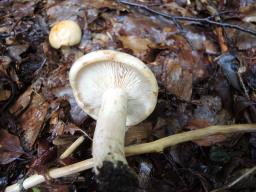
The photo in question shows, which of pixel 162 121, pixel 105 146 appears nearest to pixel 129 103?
pixel 162 121

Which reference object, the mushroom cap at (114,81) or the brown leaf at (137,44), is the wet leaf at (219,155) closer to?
the mushroom cap at (114,81)

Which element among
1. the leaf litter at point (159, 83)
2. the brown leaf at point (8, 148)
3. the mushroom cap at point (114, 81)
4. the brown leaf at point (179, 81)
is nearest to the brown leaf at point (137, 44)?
the leaf litter at point (159, 83)

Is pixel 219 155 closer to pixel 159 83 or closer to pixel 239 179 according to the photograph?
pixel 239 179

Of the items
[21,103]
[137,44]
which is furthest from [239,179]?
[21,103]

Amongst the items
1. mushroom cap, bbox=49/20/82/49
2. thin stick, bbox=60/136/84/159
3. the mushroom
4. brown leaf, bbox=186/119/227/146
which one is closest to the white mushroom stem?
the mushroom

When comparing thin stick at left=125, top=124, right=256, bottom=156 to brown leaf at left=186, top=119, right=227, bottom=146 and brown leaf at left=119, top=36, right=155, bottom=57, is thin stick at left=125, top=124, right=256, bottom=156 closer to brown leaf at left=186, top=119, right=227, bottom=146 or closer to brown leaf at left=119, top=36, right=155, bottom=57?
brown leaf at left=186, top=119, right=227, bottom=146

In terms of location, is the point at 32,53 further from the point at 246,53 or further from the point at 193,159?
the point at 246,53
